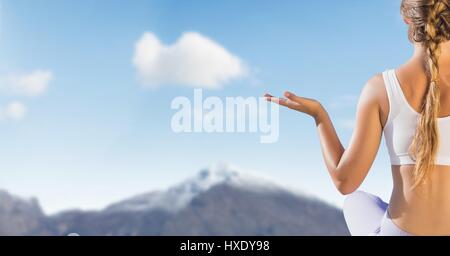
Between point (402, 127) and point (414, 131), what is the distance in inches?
1.7

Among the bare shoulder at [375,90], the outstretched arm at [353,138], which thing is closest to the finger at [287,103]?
the outstretched arm at [353,138]

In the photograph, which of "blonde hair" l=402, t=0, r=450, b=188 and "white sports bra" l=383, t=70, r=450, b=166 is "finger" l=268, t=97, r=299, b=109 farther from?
"blonde hair" l=402, t=0, r=450, b=188

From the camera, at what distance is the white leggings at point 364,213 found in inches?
82.1

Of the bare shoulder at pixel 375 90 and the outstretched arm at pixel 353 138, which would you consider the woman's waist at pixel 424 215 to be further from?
the bare shoulder at pixel 375 90

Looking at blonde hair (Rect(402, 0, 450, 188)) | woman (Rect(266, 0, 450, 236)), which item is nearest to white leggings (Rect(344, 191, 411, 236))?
woman (Rect(266, 0, 450, 236))

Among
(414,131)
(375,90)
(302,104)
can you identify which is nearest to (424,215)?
(414,131)

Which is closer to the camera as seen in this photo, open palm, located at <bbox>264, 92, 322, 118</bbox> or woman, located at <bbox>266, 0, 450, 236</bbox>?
woman, located at <bbox>266, 0, 450, 236</bbox>

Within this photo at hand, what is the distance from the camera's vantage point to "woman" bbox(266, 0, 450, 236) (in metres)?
1.80

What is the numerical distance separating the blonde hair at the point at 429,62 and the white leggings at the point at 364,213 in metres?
0.32

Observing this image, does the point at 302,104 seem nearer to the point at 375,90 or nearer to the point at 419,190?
the point at 375,90

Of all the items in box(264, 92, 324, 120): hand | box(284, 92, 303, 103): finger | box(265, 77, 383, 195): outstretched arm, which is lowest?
box(265, 77, 383, 195): outstretched arm

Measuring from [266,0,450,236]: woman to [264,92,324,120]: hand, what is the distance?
4 centimetres
